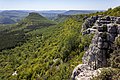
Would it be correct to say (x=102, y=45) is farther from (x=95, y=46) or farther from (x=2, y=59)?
(x=2, y=59)

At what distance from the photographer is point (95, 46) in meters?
51.7

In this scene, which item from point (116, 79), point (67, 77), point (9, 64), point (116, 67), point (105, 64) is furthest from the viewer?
point (9, 64)

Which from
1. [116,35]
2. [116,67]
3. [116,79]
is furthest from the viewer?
[116,35]

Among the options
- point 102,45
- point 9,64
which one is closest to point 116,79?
point 102,45

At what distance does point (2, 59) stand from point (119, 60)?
168 meters

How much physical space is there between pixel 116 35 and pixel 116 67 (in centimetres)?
1076

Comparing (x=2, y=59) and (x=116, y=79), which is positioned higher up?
(x=116, y=79)

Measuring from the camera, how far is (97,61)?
162 ft

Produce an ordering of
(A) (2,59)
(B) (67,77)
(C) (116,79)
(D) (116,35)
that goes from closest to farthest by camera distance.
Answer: (C) (116,79), (D) (116,35), (B) (67,77), (A) (2,59)

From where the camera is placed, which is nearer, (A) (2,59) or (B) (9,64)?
(B) (9,64)

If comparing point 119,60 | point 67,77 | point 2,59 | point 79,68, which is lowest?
point 2,59

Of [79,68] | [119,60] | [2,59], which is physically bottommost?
[2,59]

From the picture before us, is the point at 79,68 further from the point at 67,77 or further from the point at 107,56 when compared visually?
the point at 67,77

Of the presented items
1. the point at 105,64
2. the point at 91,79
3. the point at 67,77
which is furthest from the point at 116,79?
the point at 67,77
